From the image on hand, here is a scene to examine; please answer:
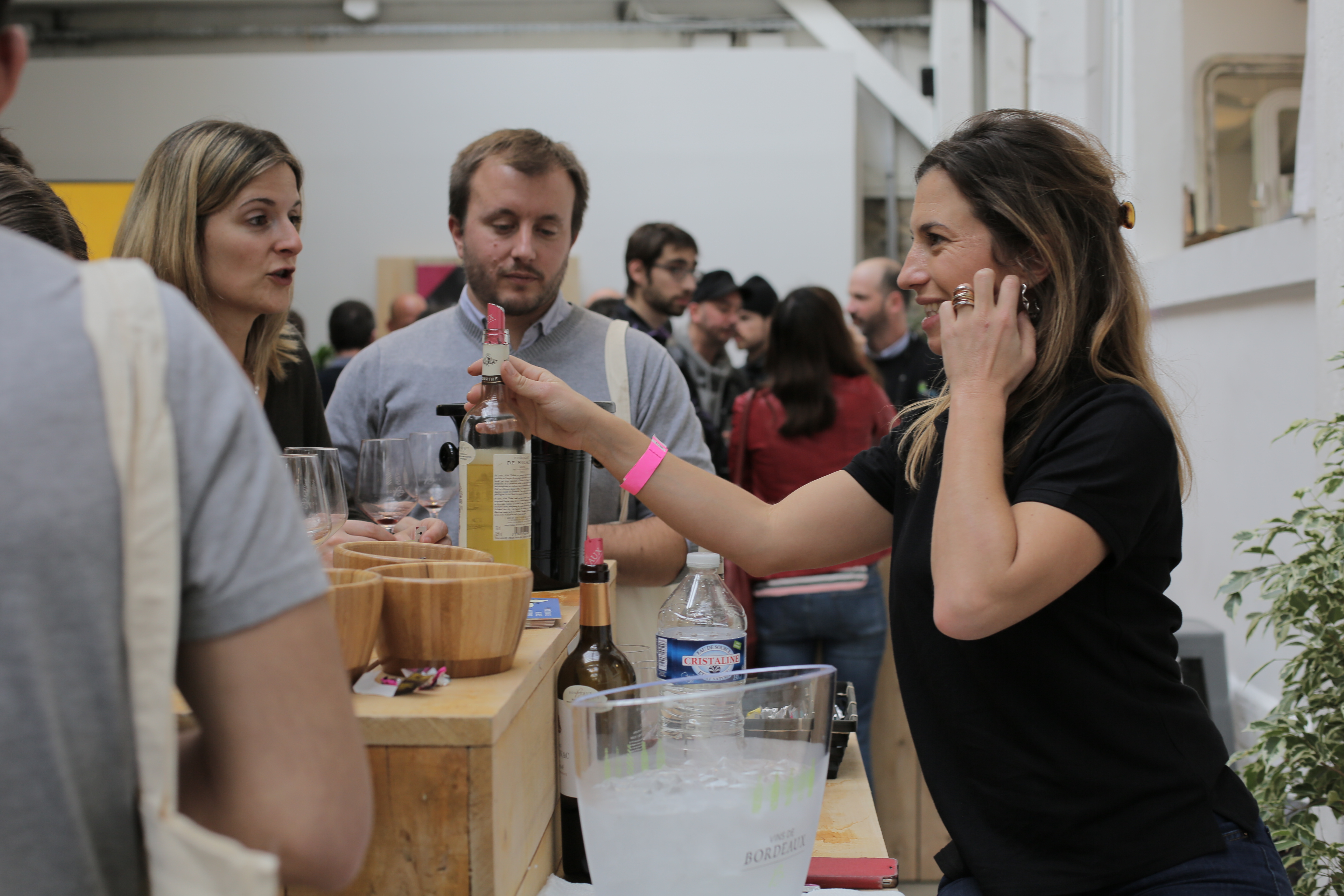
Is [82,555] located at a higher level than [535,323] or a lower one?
lower

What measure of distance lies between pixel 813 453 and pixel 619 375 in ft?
4.08

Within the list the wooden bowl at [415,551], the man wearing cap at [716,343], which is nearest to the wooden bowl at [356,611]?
the wooden bowl at [415,551]

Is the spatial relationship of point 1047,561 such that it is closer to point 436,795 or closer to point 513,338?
point 436,795

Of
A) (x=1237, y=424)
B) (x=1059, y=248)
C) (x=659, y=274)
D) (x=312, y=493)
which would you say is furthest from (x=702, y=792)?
(x=1237, y=424)

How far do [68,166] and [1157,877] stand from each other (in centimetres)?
877

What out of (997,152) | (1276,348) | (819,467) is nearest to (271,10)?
(819,467)

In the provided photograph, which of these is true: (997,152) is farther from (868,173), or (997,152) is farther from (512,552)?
(868,173)

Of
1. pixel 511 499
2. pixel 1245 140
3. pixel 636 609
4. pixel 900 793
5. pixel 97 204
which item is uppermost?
pixel 97 204

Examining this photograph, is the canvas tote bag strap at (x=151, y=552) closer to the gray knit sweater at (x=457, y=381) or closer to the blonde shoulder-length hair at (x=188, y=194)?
the blonde shoulder-length hair at (x=188, y=194)

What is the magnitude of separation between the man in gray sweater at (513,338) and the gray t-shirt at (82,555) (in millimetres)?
1404

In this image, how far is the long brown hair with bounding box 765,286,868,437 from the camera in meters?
3.16

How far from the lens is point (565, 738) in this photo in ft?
3.51

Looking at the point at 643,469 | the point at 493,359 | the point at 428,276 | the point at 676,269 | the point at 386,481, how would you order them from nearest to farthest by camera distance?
1. the point at 493,359
2. the point at 386,481
3. the point at 643,469
4. the point at 676,269
5. the point at 428,276

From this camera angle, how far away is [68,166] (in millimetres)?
7789
